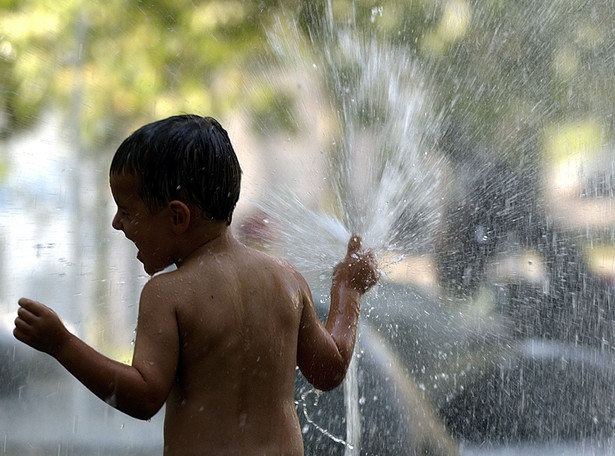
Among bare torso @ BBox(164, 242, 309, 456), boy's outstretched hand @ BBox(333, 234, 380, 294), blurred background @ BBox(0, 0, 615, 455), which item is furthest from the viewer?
blurred background @ BBox(0, 0, 615, 455)

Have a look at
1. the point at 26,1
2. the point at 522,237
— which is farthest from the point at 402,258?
the point at 26,1

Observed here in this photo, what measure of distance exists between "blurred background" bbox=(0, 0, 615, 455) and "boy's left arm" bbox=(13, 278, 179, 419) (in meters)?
0.82

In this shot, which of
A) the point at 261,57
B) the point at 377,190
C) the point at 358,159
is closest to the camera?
the point at 377,190

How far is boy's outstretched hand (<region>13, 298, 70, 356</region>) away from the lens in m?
1.34

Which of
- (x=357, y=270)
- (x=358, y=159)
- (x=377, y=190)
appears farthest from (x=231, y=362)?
(x=358, y=159)

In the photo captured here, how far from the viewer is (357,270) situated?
199 cm

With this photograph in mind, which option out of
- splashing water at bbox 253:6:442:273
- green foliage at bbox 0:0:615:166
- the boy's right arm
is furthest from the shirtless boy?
green foliage at bbox 0:0:615:166

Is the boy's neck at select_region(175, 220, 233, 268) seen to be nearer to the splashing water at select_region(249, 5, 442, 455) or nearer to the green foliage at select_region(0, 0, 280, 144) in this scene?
Answer: the splashing water at select_region(249, 5, 442, 455)

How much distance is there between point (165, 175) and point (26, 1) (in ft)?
5.91

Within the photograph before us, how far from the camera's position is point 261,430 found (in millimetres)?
1489

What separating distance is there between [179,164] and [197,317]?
278mm

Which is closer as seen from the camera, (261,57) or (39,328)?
(39,328)

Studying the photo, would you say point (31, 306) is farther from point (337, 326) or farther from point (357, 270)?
point (357, 270)

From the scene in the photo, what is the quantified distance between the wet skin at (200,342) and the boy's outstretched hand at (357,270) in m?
0.40
